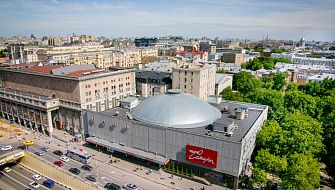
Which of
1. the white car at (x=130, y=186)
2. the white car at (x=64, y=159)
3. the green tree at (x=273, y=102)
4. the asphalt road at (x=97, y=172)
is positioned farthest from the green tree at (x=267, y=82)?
the white car at (x=64, y=159)

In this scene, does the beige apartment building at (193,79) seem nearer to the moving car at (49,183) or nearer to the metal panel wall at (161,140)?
the metal panel wall at (161,140)

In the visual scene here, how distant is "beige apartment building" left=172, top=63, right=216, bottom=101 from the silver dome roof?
25.0 m

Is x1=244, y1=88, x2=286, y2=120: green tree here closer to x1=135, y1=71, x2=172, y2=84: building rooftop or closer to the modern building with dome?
the modern building with dome

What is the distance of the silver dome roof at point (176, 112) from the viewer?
209ft

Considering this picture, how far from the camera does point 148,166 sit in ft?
209

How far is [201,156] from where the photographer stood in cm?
5597

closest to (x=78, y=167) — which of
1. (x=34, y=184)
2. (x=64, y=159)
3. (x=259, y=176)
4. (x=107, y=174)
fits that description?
(x=64, y=159)

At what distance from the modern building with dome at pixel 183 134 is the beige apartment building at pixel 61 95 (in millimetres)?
9003

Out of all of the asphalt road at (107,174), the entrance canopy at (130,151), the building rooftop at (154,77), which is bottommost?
the asphalt road at (107,174)

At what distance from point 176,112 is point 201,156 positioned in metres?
14.2

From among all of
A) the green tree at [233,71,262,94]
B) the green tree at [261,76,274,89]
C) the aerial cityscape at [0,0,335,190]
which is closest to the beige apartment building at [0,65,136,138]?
the aerial cityscape at [0,0,335,190]

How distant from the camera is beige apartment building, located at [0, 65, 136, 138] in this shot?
82.4 metres

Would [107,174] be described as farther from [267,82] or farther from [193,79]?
[267,82]

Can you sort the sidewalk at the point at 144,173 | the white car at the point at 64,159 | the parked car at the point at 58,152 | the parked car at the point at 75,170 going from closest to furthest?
the sidewalk at the point at 144,173 → the parked car at the point at 75,170 → the white car at the point at 64,159 → the parked car at the point at 58,152
